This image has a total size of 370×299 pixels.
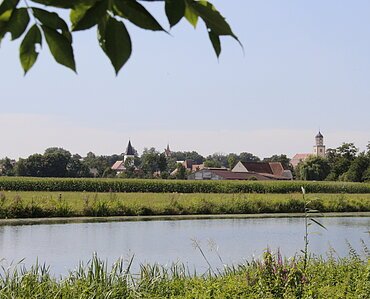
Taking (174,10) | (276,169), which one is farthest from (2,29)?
(276,169)

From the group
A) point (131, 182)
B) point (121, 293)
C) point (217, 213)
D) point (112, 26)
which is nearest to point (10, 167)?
point (131, 182)

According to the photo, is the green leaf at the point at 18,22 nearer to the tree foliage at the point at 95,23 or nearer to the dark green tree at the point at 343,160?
the tree foliage at the point at 95,23

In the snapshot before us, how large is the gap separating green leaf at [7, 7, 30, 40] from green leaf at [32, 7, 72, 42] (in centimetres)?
2

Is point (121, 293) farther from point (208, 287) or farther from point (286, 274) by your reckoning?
point (286, 274)

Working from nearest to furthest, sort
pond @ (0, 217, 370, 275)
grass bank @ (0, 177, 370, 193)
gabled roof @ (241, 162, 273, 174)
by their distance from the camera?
pond @ (0, 217, 370, 275) → grass bank @ (0, 177, 370, 193) → gabled roof @ (241, 162, 273, 174)

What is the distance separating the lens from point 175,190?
111 ft

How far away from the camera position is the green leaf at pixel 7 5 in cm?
83

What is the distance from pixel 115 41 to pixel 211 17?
0.48 feet

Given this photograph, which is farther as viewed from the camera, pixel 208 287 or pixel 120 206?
pixel 120 206

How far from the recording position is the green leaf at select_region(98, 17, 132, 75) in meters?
0.83

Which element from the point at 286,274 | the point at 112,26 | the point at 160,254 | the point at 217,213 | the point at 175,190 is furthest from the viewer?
the point at 175,190

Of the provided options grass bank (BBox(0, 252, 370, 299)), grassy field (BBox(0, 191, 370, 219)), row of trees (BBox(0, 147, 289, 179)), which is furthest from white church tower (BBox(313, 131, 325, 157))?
grass bank (BBox(0, 252, 370, 299))

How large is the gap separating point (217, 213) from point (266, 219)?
2.26 metres

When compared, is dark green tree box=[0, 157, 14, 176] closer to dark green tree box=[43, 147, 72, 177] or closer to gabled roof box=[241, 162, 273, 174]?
dark green tree box=[43, 147, 72, 177]
